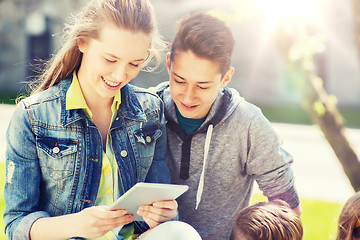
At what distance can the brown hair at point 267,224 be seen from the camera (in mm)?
2125

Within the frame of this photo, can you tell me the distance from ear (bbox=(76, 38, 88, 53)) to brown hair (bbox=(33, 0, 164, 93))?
2 centimetres

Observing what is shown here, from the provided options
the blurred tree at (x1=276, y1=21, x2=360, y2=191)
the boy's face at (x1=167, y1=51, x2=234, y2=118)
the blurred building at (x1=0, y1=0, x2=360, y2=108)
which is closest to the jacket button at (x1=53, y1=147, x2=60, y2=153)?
the boy's face at (x1=167, y1=51, x2=234, y2=118)

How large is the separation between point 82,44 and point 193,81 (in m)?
0.57

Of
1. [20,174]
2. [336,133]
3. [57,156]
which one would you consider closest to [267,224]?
[57,156]

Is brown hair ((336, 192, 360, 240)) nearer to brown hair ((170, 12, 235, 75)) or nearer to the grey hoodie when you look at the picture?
the grey hoodie

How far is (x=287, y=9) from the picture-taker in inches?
154

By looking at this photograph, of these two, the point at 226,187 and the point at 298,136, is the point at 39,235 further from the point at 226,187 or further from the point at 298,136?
the point at 298,136

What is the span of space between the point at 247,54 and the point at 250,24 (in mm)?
921

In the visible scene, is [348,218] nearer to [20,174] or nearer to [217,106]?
[217,106]

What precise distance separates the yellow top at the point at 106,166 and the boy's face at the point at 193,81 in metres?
0.32

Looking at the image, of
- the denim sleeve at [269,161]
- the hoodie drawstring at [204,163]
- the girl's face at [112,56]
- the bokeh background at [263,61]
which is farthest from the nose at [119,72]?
the bokeh background at [263,61]

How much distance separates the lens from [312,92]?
4020 millimetres

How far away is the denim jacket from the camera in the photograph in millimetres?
2094

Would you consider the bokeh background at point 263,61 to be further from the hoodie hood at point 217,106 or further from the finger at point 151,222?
the finger at point 151,222
